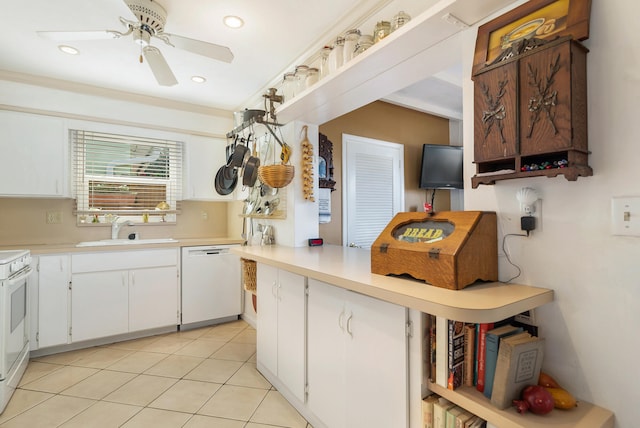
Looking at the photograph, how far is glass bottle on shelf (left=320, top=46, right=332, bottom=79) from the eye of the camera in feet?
6.76

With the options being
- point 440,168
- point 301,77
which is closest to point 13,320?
point 301,77

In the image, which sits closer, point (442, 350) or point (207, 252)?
point (442, 350)

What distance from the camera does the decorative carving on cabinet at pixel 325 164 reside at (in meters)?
3.10

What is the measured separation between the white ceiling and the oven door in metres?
1.63

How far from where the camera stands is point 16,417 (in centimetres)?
190

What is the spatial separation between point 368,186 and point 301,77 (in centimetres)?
157

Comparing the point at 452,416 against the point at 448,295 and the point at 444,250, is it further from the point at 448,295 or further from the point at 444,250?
the point at 444,250

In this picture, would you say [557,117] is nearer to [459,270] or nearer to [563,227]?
[563,227]

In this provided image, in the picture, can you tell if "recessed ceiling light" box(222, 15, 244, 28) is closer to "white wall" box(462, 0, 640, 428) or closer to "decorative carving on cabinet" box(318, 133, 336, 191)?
"decorative carving on cabinet" box(318, 133, 336, 191)

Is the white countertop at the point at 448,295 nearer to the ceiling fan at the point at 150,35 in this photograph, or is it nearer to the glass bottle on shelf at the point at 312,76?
the glass bottle on shelf at the point at 312,76

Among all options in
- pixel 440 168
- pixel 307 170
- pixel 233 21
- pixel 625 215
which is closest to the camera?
pixel 625 215

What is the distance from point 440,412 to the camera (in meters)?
1.14

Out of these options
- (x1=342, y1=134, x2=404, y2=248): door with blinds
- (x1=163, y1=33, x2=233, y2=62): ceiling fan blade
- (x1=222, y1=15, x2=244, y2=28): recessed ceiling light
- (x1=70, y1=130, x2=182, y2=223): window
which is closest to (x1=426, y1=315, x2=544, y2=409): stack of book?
(x1=163, y1=33, x2=233, y2=62): ceiling fan blade

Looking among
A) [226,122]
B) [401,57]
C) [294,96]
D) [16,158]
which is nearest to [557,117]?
[401,57]
